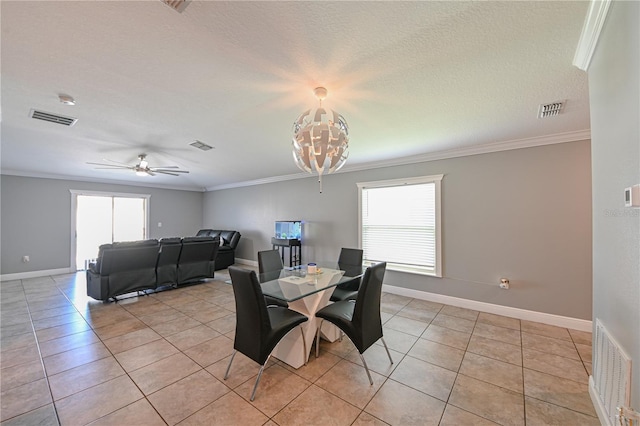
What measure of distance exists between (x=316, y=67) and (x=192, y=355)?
302cm

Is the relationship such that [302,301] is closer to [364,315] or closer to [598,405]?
[364,315]

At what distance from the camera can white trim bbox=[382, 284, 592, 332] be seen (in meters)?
3.00

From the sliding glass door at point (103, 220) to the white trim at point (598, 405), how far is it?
9044 mm

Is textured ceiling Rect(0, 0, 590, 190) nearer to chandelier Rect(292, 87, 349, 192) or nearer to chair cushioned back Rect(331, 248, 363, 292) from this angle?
chandelier Rect(292, 87, 349, 192)

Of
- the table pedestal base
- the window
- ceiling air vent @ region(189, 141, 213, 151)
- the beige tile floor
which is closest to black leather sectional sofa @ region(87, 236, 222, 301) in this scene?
the beige tile floor

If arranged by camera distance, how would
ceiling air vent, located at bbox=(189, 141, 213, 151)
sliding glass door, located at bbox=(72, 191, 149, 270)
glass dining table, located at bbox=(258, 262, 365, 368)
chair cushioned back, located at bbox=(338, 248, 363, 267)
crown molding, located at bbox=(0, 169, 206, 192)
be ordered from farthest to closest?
sliding glass door, located at bbox=(72, 191, 149, 270)
crown molding, located at bbox=(0, 169, 206, 192)
ceiling air vent, located at bbox=(189, 141, 213, 151)
chair cushioned back, located at bbox=(338, 248, 363, 267)
glass dining table, located at bbox=(258, 262, 365, 368)

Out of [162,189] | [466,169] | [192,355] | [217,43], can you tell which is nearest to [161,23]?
[217,43]

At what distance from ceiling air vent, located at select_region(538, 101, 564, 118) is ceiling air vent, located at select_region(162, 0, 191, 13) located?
3.32 metres

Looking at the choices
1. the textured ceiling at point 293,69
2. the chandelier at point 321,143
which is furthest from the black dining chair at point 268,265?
the textured ceiling at point 293,69

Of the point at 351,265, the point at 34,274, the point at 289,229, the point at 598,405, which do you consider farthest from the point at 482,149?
the point at 34,274

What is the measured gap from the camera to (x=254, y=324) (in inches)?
74.6

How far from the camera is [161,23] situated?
1.64m

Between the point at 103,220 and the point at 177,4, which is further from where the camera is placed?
the point at 103,220

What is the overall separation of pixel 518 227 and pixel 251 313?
3.68 metres
